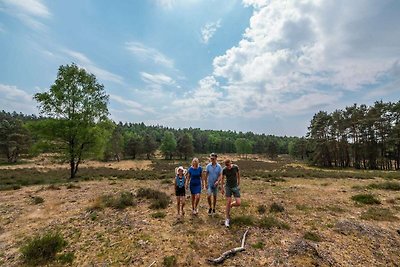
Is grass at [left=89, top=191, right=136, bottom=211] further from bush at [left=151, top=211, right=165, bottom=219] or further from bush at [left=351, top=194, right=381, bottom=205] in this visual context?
bush at [left=351, top=194, right=381, bottom=205]

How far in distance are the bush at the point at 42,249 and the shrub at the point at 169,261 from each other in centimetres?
327

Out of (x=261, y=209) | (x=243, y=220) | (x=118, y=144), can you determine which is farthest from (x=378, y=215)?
(x=118, y=144)

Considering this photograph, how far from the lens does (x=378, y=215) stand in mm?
10219

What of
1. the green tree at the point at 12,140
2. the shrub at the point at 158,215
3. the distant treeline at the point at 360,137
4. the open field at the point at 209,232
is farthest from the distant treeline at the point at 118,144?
the distant treeline at the point at 360,137

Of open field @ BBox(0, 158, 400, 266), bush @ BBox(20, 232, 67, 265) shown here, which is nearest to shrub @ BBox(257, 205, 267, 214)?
open field @ BBox(0, 158, 400, 266)

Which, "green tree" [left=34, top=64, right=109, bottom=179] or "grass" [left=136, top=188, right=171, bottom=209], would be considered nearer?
"grass" [left=136, top=188, right=171, bottom=209]

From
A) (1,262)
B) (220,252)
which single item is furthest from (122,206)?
(220,252)

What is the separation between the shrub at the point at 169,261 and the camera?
20.1 feet

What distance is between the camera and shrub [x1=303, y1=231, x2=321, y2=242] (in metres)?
7.65

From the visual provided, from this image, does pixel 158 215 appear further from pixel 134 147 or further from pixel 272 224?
pixel 134 147

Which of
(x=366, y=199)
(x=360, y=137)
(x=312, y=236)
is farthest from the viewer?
(x=360, y=137)

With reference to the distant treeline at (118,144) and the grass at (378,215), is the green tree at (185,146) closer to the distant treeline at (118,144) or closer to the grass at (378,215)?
the distant treeline at (118,144)

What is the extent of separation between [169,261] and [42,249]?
383cm

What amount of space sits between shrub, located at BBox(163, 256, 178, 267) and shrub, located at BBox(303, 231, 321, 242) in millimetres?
4446
